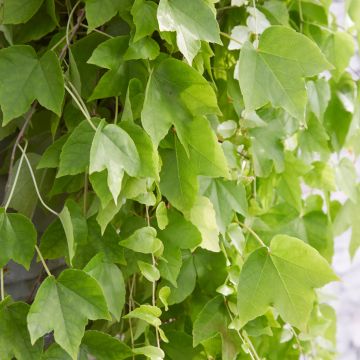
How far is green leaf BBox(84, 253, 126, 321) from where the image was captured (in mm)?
640

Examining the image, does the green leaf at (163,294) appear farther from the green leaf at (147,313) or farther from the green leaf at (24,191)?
the green leaf at (24,191)

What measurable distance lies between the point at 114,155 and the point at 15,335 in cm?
20

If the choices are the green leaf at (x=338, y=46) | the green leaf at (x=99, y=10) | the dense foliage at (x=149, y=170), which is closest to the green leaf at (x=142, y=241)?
the dense foliage at (x=149, y=170)

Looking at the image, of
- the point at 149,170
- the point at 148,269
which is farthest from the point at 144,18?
the point at 148,269

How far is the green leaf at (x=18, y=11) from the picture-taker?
0.62 meters

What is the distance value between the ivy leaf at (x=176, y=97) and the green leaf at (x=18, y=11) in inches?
5.5

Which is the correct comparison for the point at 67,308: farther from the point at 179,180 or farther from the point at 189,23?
the point at 189,23

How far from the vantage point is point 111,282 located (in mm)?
645

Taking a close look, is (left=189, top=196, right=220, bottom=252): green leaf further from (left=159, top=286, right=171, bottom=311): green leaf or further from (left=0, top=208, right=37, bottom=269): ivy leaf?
(left=0, top=208, right=37, bottom=269): ivy leaf

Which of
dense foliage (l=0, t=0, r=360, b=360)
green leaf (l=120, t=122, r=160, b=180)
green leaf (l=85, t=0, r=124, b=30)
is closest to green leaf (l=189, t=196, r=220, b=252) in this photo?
dense foliage (l=0, t=0, r=360, b=360)

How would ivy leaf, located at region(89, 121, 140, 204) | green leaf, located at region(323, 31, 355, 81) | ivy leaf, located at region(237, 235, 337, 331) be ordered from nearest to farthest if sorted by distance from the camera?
ivy leaf, located at region(89, 121, 140, 204) → ivy leaf, located at region(237, 235, 337, 331) → green leaf, located at region(323, 31, 355, 81)

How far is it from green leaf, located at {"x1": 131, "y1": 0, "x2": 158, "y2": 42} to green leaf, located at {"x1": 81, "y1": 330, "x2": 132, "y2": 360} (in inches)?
11.4

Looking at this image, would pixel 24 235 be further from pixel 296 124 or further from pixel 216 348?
pixel 296 124

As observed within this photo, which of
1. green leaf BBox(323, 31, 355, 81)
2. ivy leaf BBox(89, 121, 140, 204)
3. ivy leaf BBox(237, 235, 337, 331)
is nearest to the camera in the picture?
ivy leaf BBox(89, 121, 140, 204)
